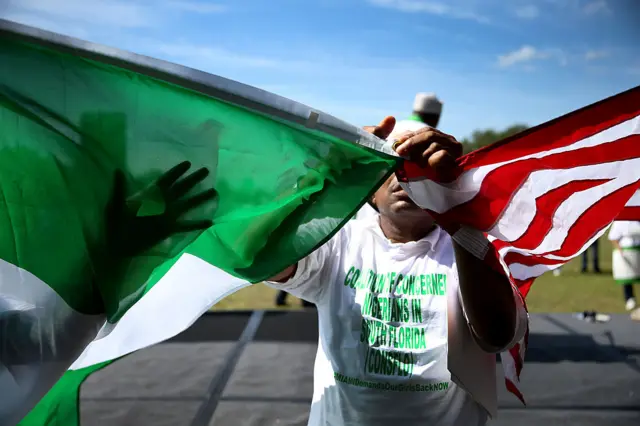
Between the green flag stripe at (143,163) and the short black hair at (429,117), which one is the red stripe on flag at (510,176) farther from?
the short black hair at (429,117)

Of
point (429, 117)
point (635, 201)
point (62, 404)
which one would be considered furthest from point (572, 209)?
point (429, 117)

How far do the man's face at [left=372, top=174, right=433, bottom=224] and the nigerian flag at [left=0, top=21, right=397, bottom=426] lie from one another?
247 millimetres

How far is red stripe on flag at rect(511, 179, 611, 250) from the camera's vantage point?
5.45 feet

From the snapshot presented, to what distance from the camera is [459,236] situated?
136cm

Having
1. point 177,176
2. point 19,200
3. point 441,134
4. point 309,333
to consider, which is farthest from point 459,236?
point 309,333

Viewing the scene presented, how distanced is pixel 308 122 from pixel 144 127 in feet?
1.18

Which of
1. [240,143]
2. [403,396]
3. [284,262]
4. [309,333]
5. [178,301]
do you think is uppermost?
[240,143]

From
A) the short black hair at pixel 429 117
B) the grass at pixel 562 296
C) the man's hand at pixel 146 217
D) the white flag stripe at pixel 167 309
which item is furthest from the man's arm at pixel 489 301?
the grass at pixel 562 296

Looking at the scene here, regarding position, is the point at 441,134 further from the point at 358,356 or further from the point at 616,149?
the point at 616,149

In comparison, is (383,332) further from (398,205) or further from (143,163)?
(143,163)

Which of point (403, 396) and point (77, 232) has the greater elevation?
point (77, 232)

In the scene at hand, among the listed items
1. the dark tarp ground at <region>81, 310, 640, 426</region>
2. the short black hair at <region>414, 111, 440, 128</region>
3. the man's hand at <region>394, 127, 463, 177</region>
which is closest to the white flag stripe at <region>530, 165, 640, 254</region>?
the man's hand at <region>394, 127, 463, 177</region>

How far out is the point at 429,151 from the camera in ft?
4.35

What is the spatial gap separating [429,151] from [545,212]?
0.56 metres
